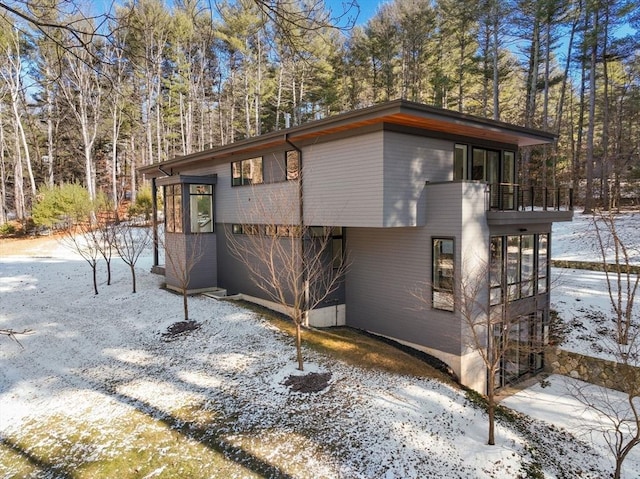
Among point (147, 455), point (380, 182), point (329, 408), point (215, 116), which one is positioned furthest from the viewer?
point (215, 116)

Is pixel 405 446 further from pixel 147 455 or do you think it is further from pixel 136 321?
pixel 136 321

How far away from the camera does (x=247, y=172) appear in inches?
511

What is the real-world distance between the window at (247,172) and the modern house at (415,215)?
0.07 m

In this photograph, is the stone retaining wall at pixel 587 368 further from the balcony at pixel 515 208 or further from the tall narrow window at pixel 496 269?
the balcony at pixel 515 208

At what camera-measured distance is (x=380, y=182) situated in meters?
8.77

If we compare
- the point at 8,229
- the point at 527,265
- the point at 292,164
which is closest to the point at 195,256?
the point at 292,164

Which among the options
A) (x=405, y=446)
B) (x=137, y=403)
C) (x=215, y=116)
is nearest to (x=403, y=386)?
(x=405, y=446)

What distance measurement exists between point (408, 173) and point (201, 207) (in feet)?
26.7

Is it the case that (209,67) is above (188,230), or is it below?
above

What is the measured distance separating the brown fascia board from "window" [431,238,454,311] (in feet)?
9.11

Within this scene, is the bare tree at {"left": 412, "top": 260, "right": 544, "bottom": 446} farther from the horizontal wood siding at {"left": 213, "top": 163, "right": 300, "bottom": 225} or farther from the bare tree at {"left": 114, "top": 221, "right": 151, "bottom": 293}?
the bare tree at {"left": 114, "top": 221, "right": 151, "bottom": 293}

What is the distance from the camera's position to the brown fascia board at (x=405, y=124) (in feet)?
26.8

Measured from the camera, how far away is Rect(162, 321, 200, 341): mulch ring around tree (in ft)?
34.0

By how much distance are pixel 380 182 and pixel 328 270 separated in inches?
151
